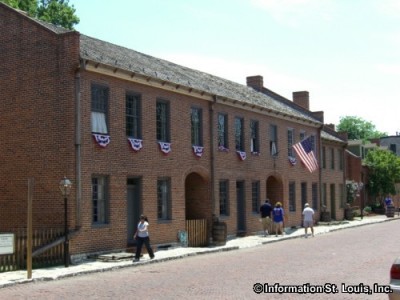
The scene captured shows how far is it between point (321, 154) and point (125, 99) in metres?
20.8

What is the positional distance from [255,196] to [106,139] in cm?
1223

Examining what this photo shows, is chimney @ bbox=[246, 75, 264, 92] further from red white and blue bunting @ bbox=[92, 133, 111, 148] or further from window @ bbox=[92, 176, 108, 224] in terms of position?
window @ bbox=[92, 176, 108, 224]

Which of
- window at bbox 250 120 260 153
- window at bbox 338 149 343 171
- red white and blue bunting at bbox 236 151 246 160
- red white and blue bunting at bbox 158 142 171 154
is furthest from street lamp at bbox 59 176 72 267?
window at bbox 338 149 343 171

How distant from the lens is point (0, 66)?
21469mm

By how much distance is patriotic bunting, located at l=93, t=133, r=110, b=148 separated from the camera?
1990 cm

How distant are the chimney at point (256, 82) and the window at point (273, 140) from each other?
855cm

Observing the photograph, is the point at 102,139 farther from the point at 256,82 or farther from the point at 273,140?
the point at 256,82

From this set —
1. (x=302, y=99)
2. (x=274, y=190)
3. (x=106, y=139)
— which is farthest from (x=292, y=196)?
(x=106, y=139)

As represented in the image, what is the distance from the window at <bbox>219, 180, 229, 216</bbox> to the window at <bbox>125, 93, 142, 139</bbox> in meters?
6.54

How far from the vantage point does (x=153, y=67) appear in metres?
25.7

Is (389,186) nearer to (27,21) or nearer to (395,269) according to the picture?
(27,21)

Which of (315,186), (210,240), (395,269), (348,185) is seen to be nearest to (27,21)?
(210,240)

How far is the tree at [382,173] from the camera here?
52688 mm

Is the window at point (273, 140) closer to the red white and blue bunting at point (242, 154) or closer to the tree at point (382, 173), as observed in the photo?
the red white and blue bunting at point (242, 154)
